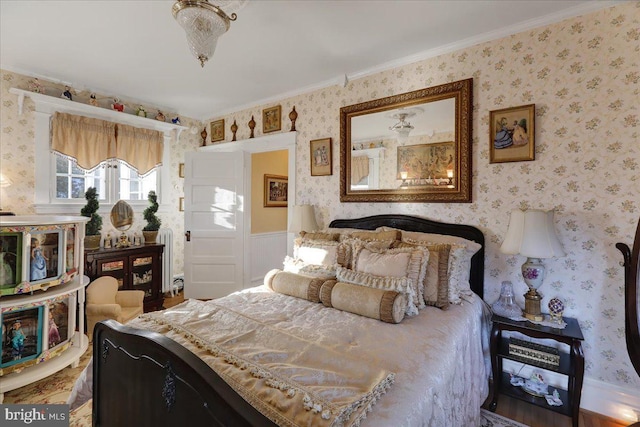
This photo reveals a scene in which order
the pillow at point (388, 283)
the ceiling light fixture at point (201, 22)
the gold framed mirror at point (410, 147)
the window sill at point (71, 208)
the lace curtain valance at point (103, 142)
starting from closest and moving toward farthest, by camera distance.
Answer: the ceiling light fixture at point (201, 22) < the pillow at point (388, 283) < the gold framed mirror at point (410, 147) < the window sill at point (71, 208) < the lace curtain valance at point (103, 142)

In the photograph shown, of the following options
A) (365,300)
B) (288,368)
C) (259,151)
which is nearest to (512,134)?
(365,300)

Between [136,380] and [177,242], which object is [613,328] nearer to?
[136,380]

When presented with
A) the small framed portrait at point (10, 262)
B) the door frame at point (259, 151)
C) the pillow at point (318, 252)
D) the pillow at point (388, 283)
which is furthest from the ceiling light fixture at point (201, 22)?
the door frame at point (259, 151)

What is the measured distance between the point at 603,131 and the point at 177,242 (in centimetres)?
497

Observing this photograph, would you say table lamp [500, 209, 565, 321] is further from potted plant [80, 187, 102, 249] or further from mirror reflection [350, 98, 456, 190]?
potted plant [80, 187, 102, 249]

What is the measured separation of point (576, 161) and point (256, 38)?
102 inches

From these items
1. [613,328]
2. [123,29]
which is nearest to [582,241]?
[613,328]

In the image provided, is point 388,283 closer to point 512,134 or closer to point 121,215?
point 512,134

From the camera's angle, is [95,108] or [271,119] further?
[271,119]

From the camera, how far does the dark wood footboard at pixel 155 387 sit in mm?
962

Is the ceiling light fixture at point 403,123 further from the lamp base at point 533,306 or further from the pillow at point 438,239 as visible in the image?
the lamp base at point 533,306

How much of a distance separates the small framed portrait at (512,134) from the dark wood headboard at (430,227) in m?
0.61

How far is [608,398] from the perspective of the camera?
2.04 meters

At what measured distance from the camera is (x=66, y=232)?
7.84ft
